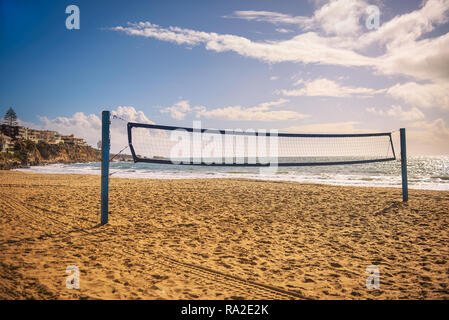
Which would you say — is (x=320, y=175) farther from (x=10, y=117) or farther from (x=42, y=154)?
(x=10, y=117)

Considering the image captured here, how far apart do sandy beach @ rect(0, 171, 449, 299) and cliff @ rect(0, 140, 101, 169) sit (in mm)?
40707

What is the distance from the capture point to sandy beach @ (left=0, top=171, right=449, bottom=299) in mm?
2936

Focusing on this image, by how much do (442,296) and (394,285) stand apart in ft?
1.55

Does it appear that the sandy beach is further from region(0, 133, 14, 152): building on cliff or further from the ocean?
region(0, 133, 14, 152): building on cliff

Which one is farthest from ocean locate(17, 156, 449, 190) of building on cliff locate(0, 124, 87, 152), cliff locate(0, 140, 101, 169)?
building on cliff locate(0, 124, 87, 152)

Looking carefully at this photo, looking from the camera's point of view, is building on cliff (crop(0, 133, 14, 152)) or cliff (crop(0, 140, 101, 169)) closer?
cliff (crop(0, 140, 101, 169))

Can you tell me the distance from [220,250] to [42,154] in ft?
299

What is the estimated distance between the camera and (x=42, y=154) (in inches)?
2948

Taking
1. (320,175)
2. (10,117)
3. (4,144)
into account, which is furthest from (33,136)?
(320,175)

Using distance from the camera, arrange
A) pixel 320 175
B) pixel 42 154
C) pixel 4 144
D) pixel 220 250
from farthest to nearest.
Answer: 1. pixel 42 154
2. pixel 4 144
3. pixel 320 175
4. pixel 220 250

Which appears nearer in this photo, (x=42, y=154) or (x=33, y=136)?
(x=42, y=154)

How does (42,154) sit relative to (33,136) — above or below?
below

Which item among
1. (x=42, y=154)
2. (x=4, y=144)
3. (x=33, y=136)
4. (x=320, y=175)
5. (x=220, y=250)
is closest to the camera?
(x=220, y=250)

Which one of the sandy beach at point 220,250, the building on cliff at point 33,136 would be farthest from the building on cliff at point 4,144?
the sandy beach at point 220,250
